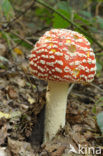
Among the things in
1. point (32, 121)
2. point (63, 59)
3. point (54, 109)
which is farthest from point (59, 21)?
point (32, 121)

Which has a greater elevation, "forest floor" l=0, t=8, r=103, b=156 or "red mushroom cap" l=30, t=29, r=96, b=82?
"red mushroom cap" l=30, t=29, r=96, b=82

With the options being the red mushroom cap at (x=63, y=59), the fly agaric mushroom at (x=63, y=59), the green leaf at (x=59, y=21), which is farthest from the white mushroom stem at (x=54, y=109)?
the green leaf at (x=59, y=21)

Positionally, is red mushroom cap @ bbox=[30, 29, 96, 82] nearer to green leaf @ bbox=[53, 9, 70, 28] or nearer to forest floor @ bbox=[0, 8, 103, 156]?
forest floor @ bbox=[0, 8, 103, 156]

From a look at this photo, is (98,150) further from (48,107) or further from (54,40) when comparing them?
(54,40)

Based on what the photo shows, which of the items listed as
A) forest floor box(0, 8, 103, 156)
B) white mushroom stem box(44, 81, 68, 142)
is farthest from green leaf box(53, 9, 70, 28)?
white mushroom stem box(44, 81, 68, 142)

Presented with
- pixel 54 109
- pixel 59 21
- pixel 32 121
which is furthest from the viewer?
pixel 59 21

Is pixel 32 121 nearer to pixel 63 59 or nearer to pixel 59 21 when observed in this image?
pixel 63 59
